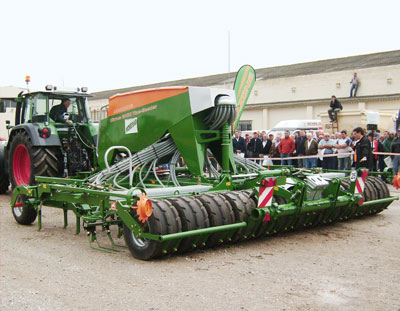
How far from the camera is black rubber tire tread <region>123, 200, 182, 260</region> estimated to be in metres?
5.69

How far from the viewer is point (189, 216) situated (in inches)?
234

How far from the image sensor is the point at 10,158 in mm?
10656

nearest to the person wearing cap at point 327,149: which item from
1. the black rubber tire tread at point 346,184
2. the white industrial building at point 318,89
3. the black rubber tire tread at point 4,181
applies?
the black rubber tire tread at point 346,184

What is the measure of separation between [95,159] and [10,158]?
1920mm

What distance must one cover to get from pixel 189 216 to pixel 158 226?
1.44 feet

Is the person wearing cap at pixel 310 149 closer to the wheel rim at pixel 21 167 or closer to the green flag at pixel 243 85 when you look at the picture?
the green flag at pixel 243 85

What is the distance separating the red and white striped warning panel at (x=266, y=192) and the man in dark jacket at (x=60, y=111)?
562 cm

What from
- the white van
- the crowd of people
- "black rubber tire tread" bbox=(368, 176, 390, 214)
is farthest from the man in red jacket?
"black rubber tire tread" bbox=(368, 176, 390, 214)

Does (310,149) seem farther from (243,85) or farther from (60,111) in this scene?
(60,111)

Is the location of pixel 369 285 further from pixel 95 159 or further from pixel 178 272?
pixel 95 159

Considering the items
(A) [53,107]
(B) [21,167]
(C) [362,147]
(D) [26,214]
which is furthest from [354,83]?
(D) [26,214]

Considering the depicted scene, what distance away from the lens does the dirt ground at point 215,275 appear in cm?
448

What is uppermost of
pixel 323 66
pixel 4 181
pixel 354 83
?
pixel 323 66

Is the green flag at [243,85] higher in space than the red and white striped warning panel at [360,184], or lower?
higher
